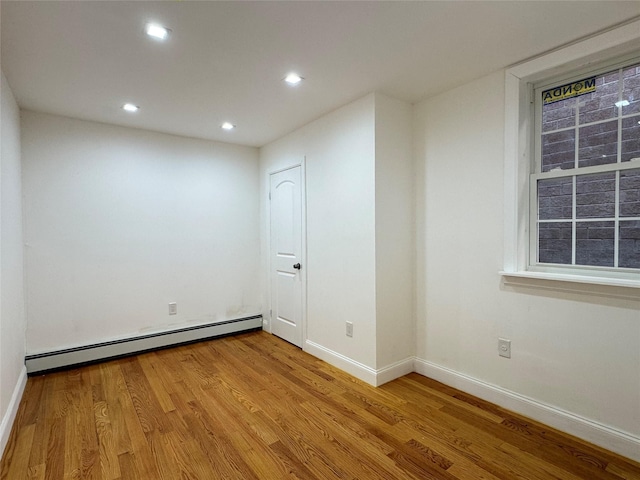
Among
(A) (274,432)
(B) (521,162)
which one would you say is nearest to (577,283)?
(B) (521,162)

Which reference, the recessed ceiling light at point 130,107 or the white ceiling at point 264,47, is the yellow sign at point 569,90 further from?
the recessed ceiling light at point 130,107

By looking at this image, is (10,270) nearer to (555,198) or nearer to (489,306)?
(489,306)

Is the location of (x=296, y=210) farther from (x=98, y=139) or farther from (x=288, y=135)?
(x=98, y=139)

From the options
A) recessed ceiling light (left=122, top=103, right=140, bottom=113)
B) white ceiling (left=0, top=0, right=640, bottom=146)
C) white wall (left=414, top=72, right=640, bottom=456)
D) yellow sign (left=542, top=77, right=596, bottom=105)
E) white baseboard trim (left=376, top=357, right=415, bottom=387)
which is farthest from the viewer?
recessed ceiling light (left=122, top=103, right=140, bottom=113)

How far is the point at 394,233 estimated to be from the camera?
2.79 meters

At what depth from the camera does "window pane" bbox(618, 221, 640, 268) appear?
73.0 inches

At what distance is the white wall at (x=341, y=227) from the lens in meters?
2.72

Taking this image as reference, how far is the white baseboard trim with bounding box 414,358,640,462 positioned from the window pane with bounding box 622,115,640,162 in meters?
1.59

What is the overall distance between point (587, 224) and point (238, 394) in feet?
9.01

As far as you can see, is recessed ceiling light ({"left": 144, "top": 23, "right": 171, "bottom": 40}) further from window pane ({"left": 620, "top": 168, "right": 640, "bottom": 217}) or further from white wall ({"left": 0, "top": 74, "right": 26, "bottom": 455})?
window pane ({"left": 620, "top": 168, "right": 640, "bottom": 217})

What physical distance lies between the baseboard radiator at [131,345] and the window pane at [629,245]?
368 centimetres

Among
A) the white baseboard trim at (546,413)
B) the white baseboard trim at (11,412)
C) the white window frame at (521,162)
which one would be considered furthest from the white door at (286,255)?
the white baseboard trim at (11,412)

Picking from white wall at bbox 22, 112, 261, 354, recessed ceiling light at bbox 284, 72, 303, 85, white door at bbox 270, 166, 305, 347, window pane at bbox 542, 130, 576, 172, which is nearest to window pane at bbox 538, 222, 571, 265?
window pane at bbox 542, 130, 576, 172

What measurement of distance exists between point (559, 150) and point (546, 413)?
5.71 ft
